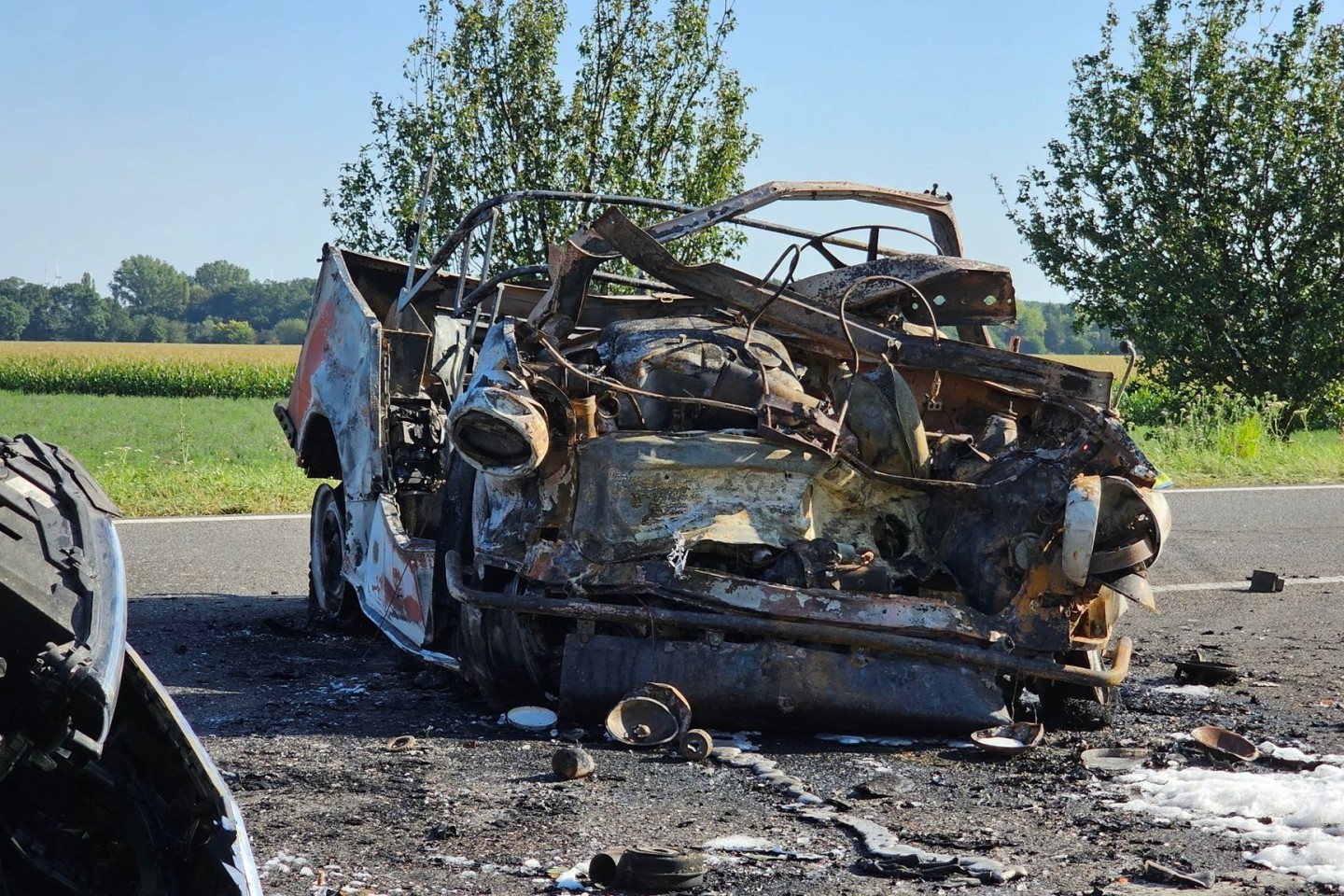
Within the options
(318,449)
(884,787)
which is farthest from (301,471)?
(884,787)

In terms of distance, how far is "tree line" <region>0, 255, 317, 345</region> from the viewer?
7244 centimetres

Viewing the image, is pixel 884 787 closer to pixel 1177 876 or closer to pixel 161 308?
pixel 1177 876

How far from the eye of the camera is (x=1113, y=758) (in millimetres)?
4988

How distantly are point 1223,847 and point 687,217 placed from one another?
324 cm

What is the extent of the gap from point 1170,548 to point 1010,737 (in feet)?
17.8

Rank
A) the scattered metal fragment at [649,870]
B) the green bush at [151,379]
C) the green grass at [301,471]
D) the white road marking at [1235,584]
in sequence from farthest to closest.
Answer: the green bush at [151,379] < the green grass at [301,471] < the white road marking at [1235,584] < the scattered metal fragment at [649,870]

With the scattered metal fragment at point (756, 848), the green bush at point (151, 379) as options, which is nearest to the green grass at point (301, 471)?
the scattered metal fragment at point (756, 848)

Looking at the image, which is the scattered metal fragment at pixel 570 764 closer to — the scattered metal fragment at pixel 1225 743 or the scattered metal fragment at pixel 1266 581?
the scattered metal fragment at pixel 1225 743

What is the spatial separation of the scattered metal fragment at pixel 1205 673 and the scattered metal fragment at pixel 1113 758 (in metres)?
1.37

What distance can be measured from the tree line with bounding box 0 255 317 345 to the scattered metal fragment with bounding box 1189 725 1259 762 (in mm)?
66287

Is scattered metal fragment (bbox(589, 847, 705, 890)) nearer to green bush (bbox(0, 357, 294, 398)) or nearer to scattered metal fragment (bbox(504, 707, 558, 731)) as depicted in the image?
scattered metal fragment (bbox(504, 707, 558, 731))

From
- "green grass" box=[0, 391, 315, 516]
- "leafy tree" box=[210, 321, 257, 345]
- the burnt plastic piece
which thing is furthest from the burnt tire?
"leafy tree" box=[210, 321, 257, 345]

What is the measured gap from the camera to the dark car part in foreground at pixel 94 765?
1985 millimetres

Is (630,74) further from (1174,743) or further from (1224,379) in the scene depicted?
(1174,743)
